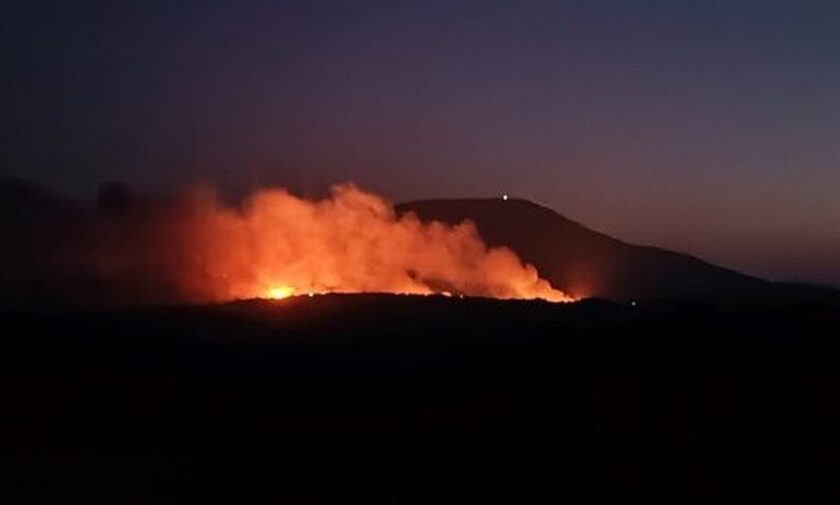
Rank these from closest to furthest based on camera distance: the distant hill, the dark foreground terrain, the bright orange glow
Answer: the dark foreground terrain, the bright orange glow, the distant hill

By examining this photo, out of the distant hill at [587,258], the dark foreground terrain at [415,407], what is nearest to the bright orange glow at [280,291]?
the dark foreground terrain at [415,407]

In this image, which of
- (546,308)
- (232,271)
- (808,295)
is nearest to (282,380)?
(546,308)

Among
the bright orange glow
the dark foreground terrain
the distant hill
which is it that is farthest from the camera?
the distant hill

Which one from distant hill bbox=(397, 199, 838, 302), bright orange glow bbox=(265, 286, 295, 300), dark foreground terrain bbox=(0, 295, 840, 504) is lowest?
dark foreground terrain bbox=(0, 295, 840, 504)

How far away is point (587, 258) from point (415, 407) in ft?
276

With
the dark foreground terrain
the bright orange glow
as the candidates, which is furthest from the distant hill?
the dark foreground terrain

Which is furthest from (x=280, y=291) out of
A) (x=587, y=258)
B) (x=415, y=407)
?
(x=587, y=258)

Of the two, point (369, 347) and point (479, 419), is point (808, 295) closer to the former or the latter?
point (369, 347)

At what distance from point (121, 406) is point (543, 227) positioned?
91968 mm

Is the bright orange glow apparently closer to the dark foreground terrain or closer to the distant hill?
the dark foreground terrain

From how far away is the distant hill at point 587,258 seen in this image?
99188 mm

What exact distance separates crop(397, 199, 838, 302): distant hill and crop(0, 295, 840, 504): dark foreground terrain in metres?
56.4

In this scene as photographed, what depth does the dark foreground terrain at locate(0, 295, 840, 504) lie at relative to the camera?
19.7 meters

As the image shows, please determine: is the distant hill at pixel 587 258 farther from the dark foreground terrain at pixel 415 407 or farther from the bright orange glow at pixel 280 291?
the dark foreground terrain at pixel 415 407
